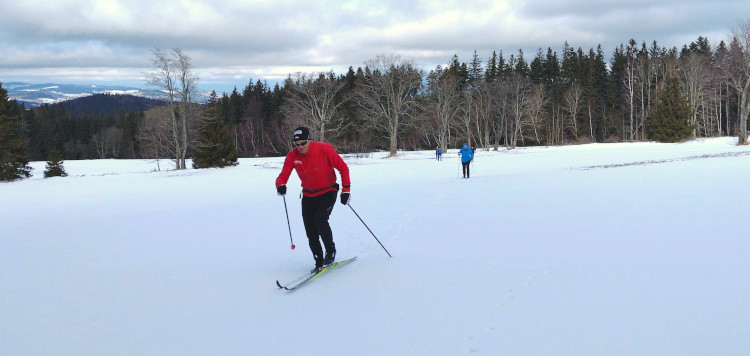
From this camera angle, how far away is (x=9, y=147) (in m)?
31.6

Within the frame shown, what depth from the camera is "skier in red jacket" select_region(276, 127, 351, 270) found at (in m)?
5.86

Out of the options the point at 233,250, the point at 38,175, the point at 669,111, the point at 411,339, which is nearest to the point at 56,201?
the point at 233,250

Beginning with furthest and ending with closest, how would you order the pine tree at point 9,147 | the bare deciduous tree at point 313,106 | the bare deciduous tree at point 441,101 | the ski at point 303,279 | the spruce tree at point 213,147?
the bare deciduous tree at point 441,101 < the bare deciduous tree at point 313,106 < the spruce tree at point 213,147 < the pine tree at point 9,147 < the ski at point 303,279

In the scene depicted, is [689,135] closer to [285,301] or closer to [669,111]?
[669,111]

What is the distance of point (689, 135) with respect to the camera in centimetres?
4850

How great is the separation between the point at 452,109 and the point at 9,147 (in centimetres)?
4594

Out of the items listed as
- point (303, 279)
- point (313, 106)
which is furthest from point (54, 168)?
point (303, 279)

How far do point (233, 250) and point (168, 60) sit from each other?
32931mm

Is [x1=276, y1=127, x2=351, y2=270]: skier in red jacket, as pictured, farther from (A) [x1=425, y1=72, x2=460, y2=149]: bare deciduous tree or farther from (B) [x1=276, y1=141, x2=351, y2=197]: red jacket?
(A) [x1=425, y1=72, x2=460, y2=149]: bare deciduous tree

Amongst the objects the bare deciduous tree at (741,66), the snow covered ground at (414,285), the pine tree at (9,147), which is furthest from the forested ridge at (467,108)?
the snow covered ground at (414,285)

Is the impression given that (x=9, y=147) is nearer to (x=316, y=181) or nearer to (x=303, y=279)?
(x=316, y=181)

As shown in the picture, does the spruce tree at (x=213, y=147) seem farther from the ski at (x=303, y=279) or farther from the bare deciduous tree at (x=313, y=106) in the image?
the ski at (x=303, y=279)

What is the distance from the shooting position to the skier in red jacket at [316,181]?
5863mm

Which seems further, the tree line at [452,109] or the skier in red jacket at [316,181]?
the tree line at [452,109]
